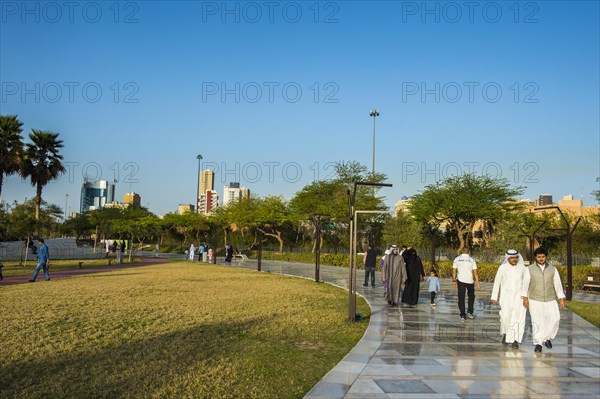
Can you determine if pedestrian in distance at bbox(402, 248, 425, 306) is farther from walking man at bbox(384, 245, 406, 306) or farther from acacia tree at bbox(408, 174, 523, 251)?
acacia tree at bbox(408, 174, 523, 251)

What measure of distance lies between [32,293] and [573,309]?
1564cm

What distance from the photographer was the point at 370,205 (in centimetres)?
4388

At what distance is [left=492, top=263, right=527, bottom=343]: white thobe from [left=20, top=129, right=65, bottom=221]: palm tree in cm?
3428

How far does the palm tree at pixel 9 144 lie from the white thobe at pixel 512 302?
103 feet

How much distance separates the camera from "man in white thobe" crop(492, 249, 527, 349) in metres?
8.39

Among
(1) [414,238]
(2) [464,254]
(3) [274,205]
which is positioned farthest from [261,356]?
(3) [274,205]

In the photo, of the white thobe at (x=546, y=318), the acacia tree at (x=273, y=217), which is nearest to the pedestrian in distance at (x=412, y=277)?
the white thobe at (x=546, y=318)

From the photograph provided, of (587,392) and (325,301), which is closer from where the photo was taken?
(587,392)

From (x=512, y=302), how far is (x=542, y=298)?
0.57m

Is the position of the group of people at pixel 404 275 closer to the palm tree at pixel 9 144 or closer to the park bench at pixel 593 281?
the park bench at pixel 593 281

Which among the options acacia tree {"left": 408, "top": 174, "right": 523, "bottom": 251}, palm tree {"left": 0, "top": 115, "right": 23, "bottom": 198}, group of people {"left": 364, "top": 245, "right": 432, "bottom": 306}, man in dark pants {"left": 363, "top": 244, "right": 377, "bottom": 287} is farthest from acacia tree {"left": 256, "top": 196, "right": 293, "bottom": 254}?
group of people {"left": 364, "top": 245, "right": 432, "bottom": 306}

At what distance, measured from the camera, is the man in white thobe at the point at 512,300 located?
8.39 meters

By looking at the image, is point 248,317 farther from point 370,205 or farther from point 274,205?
point 274,205

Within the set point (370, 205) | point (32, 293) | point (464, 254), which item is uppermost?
point (370, 205)
